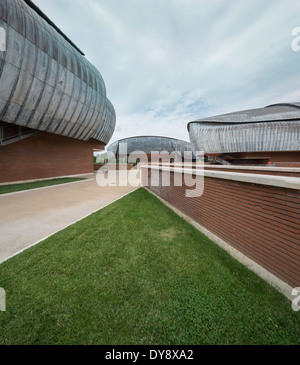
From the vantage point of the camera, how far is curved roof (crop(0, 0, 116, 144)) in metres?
9.39

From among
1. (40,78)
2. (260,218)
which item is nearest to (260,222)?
(260,218)

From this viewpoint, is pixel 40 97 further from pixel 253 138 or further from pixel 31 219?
pixel 253 138

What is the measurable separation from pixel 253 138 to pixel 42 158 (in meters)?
34.9

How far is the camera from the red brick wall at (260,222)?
227 cm

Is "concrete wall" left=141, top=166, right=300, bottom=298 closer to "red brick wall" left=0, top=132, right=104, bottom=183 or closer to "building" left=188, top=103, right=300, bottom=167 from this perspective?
"red brick wall" left=0, top=132, right=104, bottom=183

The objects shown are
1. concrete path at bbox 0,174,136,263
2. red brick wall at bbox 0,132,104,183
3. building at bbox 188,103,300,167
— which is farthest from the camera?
building at bbox 188,103,300,167

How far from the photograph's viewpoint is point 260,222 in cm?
277

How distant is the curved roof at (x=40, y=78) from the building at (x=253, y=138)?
84.5 feet

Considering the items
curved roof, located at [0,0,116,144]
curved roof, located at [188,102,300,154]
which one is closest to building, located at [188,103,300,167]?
curved roof, located at [188,102,300,154]

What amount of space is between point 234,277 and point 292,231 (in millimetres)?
1221

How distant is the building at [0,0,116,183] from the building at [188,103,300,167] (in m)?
23.9

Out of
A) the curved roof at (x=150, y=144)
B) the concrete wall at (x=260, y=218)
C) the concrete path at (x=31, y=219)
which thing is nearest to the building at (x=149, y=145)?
the curved roof at (x=150, y=144)

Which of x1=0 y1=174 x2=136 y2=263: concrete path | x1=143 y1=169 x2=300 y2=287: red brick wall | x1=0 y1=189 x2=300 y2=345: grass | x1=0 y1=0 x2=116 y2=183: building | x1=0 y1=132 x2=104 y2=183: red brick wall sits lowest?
x1=0 y1=189 x2=300 y2=345: grass
